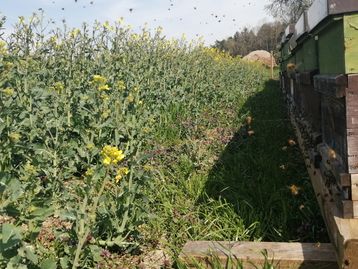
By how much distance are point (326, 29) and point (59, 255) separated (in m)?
2.37

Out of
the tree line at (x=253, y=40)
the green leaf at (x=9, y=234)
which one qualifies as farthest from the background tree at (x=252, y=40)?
the green leaf at (x=9, y=234)

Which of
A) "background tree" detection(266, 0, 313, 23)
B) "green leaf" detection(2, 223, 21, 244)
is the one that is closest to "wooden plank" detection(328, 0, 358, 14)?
"green leaf" detection(2, 223, 21, 244)

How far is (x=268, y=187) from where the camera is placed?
13.8 feet

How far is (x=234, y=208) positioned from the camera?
3.84 metres

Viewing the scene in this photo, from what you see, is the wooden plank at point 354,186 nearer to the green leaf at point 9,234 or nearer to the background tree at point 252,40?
the green leaf at point 9,234

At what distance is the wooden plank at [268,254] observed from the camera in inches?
105

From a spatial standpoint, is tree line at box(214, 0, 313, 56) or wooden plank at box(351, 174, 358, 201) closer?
wooden plank at box(351, 174, 358, 201)

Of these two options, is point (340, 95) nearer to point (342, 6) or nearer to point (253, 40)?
point (342, 6)

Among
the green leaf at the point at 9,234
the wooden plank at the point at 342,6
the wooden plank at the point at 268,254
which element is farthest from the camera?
the wooden plank at the point at 268,254

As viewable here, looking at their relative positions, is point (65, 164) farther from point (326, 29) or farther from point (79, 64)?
point (326, 29)

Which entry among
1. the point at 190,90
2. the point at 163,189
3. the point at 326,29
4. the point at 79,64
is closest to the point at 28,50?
the point at 79,64

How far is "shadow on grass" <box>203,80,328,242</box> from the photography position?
3.47 m

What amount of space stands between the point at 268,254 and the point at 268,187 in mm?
1485

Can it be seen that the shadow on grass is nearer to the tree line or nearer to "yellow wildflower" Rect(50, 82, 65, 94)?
"yellow wildflower" Rect(50, 82, 65, 94)
